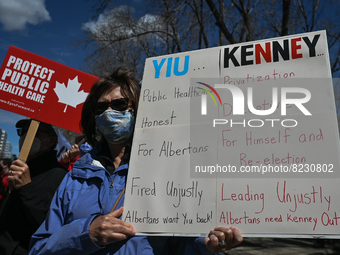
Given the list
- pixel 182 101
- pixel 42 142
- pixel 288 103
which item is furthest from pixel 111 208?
pixel 42 142

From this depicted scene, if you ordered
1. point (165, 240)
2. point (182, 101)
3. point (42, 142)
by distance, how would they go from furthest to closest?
1. point (42, 142)
2. point (182, 101)
3. point (165, 240)

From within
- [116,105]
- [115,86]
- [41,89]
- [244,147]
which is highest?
[41,89]

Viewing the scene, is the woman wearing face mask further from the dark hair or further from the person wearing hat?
the person wearing hat

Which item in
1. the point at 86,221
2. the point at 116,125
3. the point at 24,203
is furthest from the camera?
the point at 24,203

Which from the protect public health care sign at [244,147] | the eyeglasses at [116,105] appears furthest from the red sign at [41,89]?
the protect public health care sign at [244,147]

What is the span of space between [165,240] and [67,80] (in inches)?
83.8

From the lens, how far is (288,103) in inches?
57.6

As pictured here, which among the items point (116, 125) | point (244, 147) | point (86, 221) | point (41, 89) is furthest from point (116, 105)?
point (41, 89)

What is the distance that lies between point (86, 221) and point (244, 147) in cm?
95

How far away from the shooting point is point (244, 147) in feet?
4.80

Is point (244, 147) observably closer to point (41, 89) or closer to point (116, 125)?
point (116, 125)

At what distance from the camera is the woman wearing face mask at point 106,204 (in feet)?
4.54

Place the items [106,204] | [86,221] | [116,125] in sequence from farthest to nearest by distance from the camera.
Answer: [116,125] → [106,204] → [86,221]

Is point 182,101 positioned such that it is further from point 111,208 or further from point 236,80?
point 111,208
